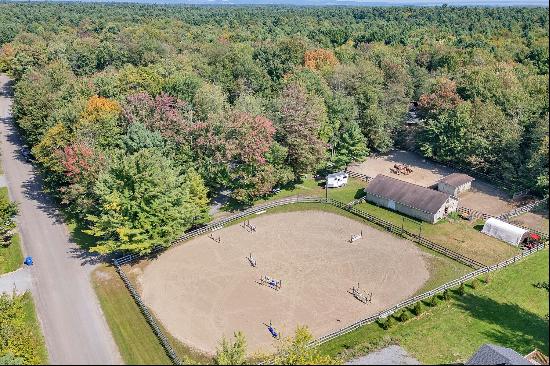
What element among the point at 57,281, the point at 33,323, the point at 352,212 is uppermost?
the point at 57,281

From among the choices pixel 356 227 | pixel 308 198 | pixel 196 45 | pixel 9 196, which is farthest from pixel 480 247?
pixel 196 45

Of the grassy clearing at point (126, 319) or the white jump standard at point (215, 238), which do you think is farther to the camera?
the white jump standard at point (215, 238)

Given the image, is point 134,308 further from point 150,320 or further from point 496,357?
point 496,357

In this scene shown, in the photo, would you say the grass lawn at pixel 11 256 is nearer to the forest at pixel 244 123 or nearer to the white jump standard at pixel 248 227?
the forest at pixel 244 123

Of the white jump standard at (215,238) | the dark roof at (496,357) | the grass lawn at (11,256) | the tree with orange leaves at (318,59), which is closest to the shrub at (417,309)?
the dark roof at (496,357)

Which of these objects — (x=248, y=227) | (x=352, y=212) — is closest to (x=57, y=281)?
(x=248, y=227)

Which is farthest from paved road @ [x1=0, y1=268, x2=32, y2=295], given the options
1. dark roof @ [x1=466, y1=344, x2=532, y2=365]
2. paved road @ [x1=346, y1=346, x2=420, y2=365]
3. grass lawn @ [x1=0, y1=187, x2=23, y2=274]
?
dark roof @ [x1=466, y1=344, x2=532, y2=365]

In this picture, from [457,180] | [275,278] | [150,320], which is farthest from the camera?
[457,180]
